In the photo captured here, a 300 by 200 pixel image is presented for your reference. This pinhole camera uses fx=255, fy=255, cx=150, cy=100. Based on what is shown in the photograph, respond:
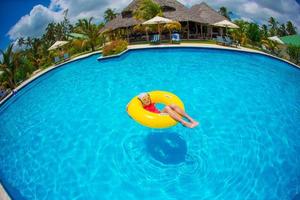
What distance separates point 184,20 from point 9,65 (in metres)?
13.5

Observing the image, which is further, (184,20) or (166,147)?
(184,20)

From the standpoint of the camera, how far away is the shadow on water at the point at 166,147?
5.95 m

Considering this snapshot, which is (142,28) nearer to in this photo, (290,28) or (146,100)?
(146,100)

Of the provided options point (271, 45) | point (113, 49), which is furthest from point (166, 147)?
point (271, 45)

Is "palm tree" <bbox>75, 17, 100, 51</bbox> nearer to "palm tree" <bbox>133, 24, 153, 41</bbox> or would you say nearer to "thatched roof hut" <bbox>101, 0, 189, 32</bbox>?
"palm tree" <bbox>133, 24, 153, 41</bbox>

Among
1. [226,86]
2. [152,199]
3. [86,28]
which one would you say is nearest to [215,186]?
[152,199]

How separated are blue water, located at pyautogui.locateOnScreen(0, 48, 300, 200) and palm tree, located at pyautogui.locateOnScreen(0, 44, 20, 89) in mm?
1996

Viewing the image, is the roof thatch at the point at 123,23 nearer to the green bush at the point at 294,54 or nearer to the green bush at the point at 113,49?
the green bush at the point at 113,49

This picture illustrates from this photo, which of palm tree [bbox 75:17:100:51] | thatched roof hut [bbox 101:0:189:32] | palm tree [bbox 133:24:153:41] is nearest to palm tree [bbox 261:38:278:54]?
thatched roof hut [bbox 101:0:189:32]

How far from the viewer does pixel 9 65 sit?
13.1 meters

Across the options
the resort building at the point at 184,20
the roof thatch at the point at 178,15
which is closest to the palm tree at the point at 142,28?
the resort building at the point at 184,20

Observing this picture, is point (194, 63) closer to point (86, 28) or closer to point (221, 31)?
point (86, 28)

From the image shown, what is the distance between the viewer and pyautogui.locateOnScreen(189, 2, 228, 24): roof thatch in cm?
2155

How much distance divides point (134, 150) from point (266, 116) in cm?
424
